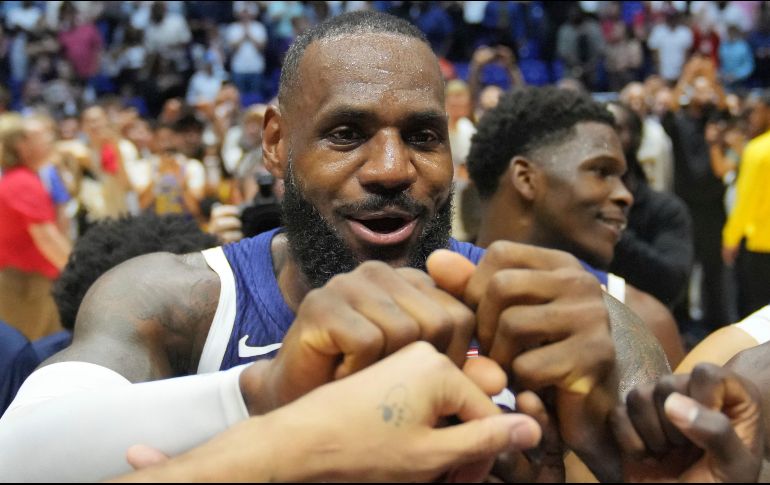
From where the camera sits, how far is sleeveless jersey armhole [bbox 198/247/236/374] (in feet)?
A: 7.38

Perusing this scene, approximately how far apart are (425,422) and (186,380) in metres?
0.47

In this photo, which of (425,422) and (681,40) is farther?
(681,40)

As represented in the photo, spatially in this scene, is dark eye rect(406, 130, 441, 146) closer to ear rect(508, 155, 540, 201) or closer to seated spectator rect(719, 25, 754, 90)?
ear rect(508, 155, 540, 201)

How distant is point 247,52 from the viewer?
14461 mm

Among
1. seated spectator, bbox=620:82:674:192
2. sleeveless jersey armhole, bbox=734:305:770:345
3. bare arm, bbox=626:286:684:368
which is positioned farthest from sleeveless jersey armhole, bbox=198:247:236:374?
seated spectator, bbox=620:82:674:192

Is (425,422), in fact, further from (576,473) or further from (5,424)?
(5,424)

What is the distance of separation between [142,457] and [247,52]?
13466 mm

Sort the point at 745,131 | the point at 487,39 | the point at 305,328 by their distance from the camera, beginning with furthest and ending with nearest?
the point at 487,39, the point at 745,131, the point at 305,328

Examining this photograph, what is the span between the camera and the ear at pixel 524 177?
392 cm

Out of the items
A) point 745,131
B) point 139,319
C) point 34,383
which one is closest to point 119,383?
point 34,383

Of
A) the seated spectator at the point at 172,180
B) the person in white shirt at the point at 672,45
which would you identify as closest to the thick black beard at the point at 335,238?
the seated spectator at the point at 172,180

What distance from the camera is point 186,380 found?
1580mm

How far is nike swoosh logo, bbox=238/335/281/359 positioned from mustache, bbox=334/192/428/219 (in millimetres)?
347

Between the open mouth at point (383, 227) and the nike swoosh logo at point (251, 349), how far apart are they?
1.06ft
